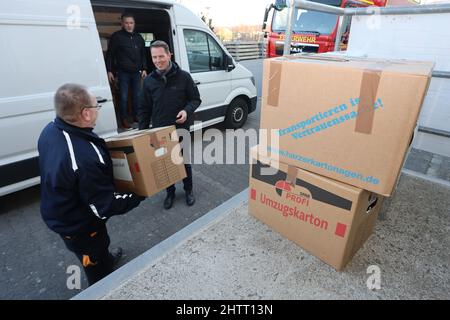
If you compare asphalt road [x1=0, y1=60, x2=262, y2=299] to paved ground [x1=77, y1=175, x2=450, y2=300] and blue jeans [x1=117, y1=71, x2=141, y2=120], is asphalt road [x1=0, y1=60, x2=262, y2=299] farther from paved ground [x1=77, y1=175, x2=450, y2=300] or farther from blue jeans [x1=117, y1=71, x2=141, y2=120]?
blue jeans [x1=117, y1=71, x2=141, y2=120]

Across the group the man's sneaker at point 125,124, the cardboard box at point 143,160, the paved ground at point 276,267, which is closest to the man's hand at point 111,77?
the man's sneaker at point 125,124

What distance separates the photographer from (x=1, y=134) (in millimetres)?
2451

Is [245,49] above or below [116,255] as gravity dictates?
above

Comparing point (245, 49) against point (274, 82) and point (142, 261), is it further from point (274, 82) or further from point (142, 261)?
point (142, 261)

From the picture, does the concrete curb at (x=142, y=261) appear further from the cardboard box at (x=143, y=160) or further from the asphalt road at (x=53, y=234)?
the asphalt road at (x=53, y=234)

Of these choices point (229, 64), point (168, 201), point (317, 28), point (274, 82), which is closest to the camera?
point (274, 82)

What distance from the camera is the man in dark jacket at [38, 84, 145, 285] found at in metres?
1.35

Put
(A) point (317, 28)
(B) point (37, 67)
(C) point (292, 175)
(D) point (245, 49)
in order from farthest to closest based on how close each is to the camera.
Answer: (D) point (245, 49) → (A) point (317, 28) → (B) point (37, 67) → (C) point (292, 175)

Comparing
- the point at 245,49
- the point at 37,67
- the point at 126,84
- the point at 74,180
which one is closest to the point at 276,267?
the point at 74,180

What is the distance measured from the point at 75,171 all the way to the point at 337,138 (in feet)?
4.21

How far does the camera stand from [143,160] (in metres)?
1.65

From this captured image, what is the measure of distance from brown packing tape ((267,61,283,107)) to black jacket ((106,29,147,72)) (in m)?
3.11
